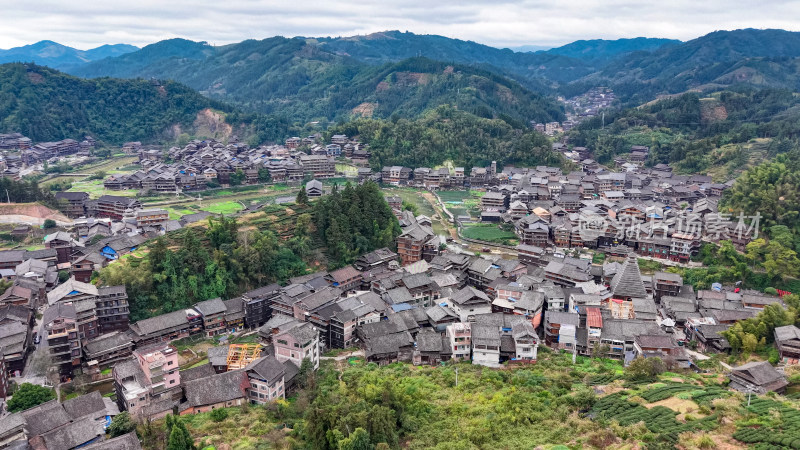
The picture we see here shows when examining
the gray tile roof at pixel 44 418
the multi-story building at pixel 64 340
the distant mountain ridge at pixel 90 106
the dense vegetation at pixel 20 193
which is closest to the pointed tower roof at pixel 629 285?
the gray tile roof at pixel 44 418

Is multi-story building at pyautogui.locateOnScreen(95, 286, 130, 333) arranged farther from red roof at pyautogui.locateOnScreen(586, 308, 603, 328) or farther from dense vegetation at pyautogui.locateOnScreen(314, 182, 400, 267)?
red roof at pyautogui.locateOnScreen(586, 308, 603, 328)

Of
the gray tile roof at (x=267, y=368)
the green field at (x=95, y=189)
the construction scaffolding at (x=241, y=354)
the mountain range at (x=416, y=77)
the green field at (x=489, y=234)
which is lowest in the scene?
the construction scaffolding at (x=241, y=354)

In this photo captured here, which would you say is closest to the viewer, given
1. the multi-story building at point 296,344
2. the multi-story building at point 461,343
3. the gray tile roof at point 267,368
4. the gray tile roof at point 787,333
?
the gray tile roof at point 267,368

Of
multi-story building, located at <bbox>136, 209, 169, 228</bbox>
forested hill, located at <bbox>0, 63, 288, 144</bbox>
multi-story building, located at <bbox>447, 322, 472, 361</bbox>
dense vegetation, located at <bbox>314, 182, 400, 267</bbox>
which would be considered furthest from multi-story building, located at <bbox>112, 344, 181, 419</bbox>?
forested hill, located at <bbox>0, 63, 288, 144</bbox>

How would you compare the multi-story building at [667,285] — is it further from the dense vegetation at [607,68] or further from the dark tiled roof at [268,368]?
the dense vegetation at [607,68]

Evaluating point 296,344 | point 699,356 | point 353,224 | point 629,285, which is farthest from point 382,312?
point 699,356

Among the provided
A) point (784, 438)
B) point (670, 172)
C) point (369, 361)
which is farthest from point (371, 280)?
point (670, 172)

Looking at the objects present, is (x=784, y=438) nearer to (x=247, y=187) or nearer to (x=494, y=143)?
(x=247, y=187)
